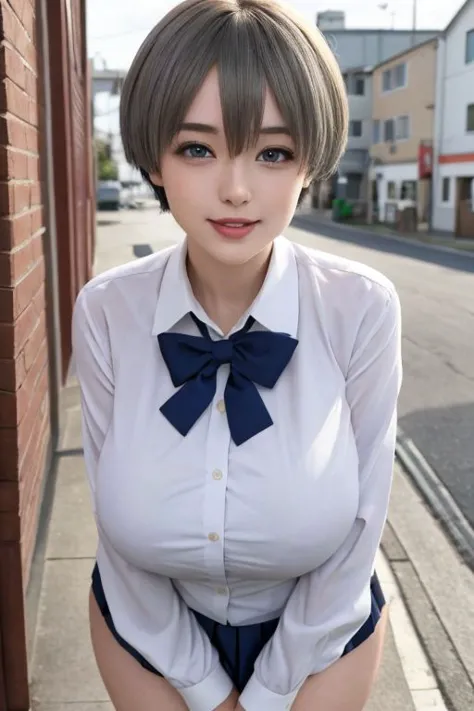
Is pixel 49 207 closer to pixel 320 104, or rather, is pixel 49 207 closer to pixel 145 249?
pixel 320 104

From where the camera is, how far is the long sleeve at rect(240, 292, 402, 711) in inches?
58.4

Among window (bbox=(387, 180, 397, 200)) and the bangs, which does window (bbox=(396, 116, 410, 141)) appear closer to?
window (bbox=(387, 180, 397, 200))

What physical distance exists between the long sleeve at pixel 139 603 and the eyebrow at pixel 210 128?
1.22ft

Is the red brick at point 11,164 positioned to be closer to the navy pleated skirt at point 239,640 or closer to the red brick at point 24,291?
the red brick at point 24,291

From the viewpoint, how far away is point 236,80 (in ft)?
4.29

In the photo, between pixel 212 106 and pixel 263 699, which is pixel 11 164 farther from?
pixel 263 699

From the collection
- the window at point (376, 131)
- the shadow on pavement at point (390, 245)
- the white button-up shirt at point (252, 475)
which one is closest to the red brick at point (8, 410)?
the white button-up shirt at point (252, 475)

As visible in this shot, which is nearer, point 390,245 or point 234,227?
point 234,227

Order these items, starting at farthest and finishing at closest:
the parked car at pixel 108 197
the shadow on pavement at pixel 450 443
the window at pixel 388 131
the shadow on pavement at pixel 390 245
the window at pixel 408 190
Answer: the parked car at pixel 108 197
the window at pixel 388 131
the window at pixel 408 190
the shadow on pavement at pixel 390 245
the shadow on pavement at pixel 450 443

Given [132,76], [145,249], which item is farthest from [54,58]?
[145,249]

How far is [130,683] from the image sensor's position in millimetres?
1575

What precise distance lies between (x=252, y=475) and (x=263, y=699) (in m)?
0.43

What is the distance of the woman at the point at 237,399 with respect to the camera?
1.35m

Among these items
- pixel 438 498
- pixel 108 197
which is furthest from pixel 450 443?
pixel 108 197
